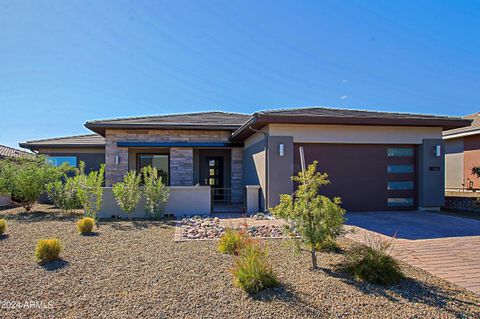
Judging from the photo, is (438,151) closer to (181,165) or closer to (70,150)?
(181,165)

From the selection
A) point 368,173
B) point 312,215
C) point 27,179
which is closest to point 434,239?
point 312,215

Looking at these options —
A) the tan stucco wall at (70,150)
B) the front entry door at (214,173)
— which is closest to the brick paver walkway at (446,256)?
the front entry door at (214,173)

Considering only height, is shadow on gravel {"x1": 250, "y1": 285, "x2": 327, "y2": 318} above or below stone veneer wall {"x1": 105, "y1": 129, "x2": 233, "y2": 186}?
below

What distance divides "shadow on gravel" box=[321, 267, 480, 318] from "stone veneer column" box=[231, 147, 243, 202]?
359 inches

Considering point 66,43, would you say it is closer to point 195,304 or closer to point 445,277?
point 195,304

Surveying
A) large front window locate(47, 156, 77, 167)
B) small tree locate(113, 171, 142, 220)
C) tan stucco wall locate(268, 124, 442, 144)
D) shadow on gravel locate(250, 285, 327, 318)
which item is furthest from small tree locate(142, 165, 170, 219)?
large front window locate(47, 156, 77, 167)

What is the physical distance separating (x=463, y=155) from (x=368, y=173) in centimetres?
1129

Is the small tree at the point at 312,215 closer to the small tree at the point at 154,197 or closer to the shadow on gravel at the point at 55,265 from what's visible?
the shadow on gravel at the point at 55,265

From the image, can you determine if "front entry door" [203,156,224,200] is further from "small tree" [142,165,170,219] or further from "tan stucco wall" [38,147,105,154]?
"tan stucco wall" [38,147,105,154]

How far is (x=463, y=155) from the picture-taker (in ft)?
55.6

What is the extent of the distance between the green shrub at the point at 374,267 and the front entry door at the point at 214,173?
986 centimetres

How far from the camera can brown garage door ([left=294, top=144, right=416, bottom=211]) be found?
987 cm

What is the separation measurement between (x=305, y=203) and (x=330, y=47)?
10145 millimetres

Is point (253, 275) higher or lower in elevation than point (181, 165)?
lower
